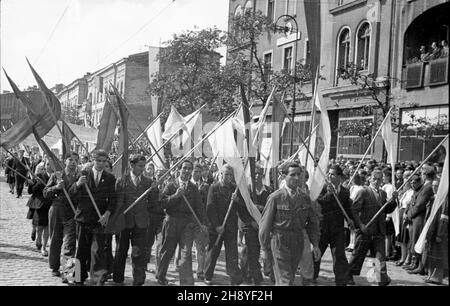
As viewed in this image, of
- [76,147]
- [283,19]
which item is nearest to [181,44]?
[283,19]

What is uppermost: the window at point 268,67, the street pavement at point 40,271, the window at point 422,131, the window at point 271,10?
the window at point 271,10

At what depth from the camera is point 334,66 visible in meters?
7.24

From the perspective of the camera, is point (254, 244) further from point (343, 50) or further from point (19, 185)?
point (19, 185)

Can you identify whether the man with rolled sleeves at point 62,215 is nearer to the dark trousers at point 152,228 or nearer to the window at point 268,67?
the dark trousers at point 152,228

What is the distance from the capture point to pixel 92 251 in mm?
6977

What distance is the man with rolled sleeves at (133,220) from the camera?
23.3 ft

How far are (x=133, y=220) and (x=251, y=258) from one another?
150 centimetres

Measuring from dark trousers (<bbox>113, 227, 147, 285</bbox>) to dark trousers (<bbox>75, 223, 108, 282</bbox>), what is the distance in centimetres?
24

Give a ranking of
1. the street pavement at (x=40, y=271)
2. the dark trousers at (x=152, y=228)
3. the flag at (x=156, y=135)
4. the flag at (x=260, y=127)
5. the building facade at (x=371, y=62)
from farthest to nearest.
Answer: the flag at (x=156, y=135) → the dark trousers at (x=152, y=228) → the flag at (x=260, y=127) → the street pavement at (x=40, y=271) → the building facade at (x=371, y=62)

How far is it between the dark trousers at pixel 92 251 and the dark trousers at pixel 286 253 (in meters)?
2.12

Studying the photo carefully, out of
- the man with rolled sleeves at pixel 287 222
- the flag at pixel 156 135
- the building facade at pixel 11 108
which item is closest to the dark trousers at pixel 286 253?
the man with rolled sleeves at pixel 287 222

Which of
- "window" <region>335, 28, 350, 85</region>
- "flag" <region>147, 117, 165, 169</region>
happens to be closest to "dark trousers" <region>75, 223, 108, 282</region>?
"window" <region>335, 28, 350, 85</region>

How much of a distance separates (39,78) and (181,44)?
6.14 feet
